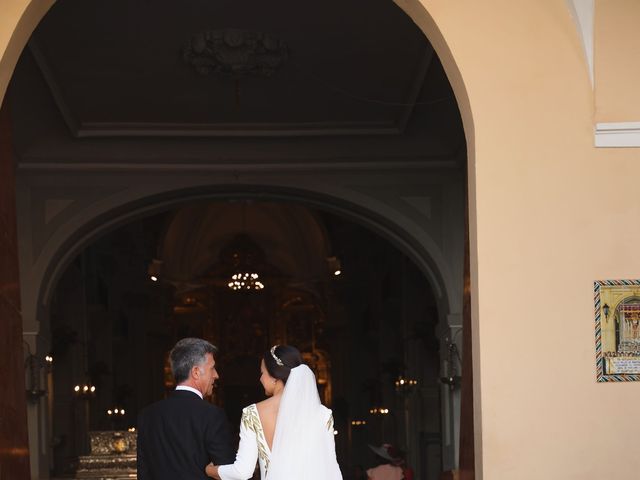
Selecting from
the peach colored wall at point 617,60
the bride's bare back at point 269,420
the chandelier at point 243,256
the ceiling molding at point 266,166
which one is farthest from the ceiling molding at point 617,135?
the chandelier at point 243,256

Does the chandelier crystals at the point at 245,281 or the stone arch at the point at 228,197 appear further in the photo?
the chandelier crystals at the point at 245,281

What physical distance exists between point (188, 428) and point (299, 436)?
1.75 ft

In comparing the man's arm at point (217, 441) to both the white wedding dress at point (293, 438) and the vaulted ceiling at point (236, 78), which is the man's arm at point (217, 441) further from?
the vaulted ceiling at point (236, 78)

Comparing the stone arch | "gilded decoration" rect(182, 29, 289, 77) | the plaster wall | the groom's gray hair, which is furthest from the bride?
the stone arch

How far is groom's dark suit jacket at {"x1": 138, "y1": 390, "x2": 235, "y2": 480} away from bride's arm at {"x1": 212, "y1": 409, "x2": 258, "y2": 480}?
5cm

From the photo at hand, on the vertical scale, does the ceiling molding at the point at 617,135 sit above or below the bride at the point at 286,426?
above

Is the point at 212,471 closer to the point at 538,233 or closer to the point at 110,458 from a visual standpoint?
the point at 538,233

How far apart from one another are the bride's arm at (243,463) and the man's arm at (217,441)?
4 centimetres

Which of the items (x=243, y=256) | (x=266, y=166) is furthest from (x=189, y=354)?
(x=243, y=256)

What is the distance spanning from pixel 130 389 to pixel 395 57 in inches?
557

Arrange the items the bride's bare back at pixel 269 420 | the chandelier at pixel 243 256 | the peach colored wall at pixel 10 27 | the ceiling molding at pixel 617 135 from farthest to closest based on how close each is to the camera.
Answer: the chandelier at pixel 243 256 < the ceiling molding at pixel 617 135 < the peach colored wall at pixel 10 27 < the bride's bare back at pixel 269 420

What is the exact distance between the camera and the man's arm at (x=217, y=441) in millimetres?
5465

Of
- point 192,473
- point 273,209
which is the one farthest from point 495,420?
point 273,209

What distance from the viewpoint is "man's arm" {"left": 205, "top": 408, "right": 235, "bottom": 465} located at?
5.46 metres
